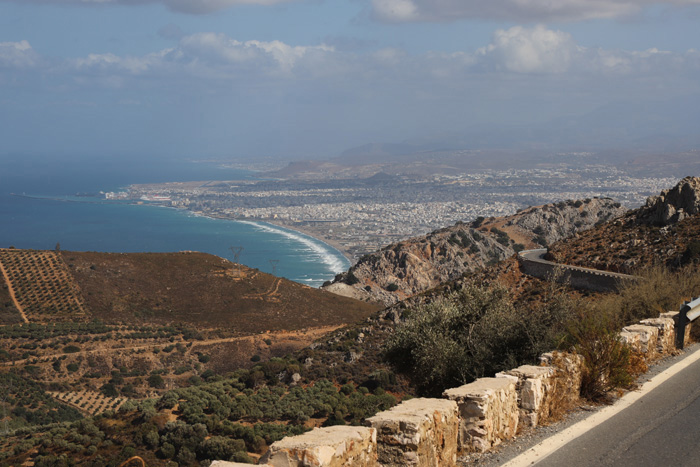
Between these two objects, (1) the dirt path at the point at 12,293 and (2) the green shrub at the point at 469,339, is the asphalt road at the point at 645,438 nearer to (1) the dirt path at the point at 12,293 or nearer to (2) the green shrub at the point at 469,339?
(2) the green shrub at the point at 469,339

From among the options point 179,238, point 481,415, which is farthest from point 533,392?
point 179,238

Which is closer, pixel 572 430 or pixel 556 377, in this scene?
pixel 572 430

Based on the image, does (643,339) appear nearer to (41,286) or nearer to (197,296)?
(197,296)

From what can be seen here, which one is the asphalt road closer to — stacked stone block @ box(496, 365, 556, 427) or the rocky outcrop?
stacked stone block @ box(496, 365, 556, 427)

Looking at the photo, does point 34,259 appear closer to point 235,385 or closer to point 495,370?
point 235,385

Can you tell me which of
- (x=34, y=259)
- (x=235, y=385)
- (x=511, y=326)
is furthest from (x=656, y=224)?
(x=34, y=259)
